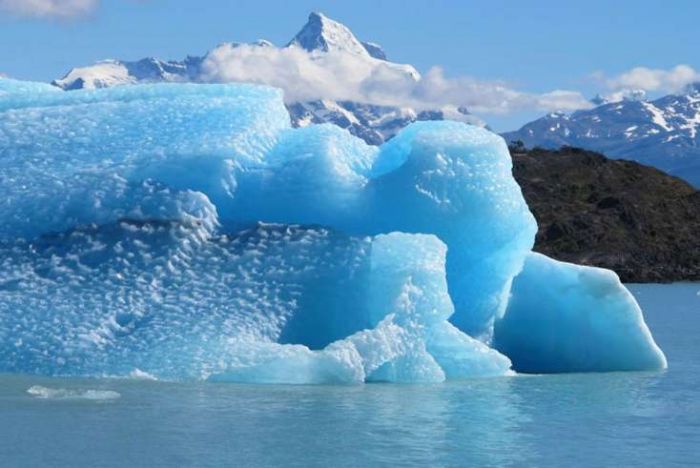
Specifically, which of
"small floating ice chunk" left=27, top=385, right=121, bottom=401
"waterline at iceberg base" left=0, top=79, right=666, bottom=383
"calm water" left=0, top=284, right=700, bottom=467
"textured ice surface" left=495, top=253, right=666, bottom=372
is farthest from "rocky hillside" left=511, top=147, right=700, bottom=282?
"small floating ice chunk" left=27, top=385, right=121, bottom=401

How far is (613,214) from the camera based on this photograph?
357ft

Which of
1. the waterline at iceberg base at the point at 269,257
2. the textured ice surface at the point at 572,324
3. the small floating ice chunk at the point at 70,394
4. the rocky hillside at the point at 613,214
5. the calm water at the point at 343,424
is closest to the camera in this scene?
the calm water at the point at 343,424

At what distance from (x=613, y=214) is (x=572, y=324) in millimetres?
93556

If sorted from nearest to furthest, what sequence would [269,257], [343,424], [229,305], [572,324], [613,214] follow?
[343,424], [229,305], [269,257], [572,324], [613,214]

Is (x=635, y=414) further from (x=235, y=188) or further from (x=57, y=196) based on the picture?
(x=57, y=196)

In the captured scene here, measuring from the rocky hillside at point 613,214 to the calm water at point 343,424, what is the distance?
280 ft

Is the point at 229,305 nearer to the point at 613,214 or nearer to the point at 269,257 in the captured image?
the point at 269,257

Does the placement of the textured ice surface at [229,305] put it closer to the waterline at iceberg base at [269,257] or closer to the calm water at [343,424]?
the waterline at iceberg base at [269,257]

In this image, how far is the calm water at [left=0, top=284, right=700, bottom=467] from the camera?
36.2ft

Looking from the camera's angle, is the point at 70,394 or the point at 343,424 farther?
the point at 70,394

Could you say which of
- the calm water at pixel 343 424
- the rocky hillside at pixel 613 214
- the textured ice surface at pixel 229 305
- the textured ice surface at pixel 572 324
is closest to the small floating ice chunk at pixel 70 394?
the calm water at pixel 343 424

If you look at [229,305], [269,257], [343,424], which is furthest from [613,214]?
[343,424]

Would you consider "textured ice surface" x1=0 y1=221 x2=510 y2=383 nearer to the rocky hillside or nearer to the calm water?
the calm water

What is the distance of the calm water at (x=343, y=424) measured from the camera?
1102 centimetres
